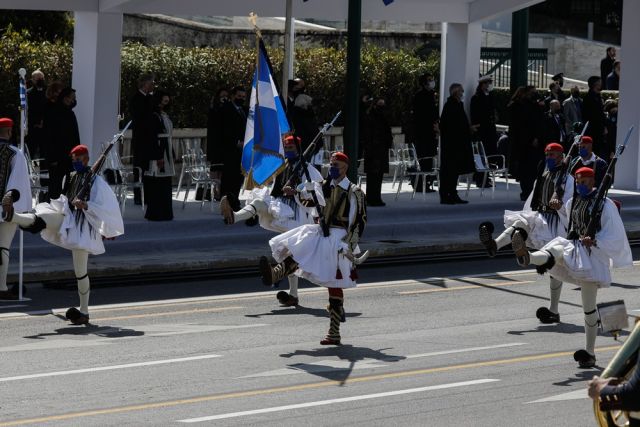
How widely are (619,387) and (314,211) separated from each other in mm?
8931

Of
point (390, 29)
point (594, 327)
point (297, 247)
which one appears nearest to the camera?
point (594, 327)

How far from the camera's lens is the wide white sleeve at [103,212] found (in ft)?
57.5

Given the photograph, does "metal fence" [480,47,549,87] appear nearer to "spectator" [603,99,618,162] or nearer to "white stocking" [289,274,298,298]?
"spectator" [603,99,618,162]

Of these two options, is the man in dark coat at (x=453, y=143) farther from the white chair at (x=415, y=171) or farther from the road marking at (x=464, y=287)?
the road marking at (x=464, y=287)

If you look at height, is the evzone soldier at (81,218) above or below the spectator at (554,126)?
below

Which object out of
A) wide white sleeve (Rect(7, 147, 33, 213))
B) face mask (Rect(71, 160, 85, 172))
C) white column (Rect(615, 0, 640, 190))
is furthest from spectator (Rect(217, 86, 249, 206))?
white column (Rect(615, 0, 640, 190))

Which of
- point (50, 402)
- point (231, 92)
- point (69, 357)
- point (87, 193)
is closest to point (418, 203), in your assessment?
point (231, 92)

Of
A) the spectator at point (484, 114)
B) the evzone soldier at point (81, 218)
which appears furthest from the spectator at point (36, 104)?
the spectator at point (484, 114)

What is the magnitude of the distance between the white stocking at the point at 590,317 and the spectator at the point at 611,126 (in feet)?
50.0

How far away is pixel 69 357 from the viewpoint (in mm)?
15414

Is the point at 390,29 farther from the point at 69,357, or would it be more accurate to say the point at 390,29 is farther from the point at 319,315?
the point at 69,357

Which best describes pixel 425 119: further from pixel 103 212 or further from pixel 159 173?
pixel 103 212

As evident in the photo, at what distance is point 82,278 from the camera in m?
17.4

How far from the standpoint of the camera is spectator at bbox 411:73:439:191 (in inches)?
1111
